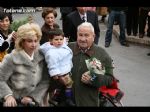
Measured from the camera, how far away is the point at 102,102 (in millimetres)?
5645

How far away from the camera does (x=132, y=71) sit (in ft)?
30.9

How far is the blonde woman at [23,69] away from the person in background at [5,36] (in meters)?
1.08

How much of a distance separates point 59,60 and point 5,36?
1527 mm

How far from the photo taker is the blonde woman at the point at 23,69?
499cm

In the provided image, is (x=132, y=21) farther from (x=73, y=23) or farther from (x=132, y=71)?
(x=73, y=23)

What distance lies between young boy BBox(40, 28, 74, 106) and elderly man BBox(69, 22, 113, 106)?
0.09m

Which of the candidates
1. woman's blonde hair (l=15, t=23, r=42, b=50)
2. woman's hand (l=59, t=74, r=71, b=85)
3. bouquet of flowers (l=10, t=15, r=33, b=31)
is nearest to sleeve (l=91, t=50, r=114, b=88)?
woman's hand (l=59, t=74, r=71, b=85)

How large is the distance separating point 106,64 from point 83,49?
309mm

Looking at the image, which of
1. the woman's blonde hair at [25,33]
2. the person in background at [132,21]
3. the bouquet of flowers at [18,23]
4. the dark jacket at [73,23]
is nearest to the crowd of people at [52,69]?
the woman's blonde hair at [25,33]

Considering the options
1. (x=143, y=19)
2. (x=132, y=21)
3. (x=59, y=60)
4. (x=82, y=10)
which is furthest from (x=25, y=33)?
(x=132, y=21)

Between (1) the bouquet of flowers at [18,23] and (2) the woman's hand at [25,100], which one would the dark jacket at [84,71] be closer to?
(2) the woman's hand at [25,100]

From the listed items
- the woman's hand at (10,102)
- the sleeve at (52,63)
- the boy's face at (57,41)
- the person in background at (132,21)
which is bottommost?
the person in background at (132,21)
